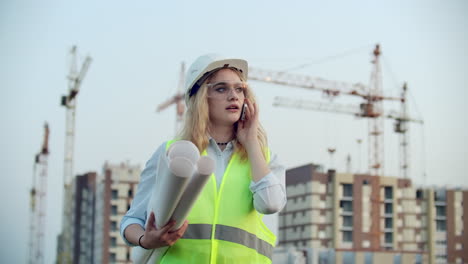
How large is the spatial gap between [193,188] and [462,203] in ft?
418

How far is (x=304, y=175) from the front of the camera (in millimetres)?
119312

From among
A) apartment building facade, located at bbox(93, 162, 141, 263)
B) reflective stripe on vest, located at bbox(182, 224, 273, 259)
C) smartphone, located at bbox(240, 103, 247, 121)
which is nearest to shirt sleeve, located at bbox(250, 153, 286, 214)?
reflective stripe on vest, located at bbox(182, 224, 273, 259)

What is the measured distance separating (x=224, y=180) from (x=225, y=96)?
39 centimetres

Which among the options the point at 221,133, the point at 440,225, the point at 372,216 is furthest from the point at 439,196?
the point at 221,133

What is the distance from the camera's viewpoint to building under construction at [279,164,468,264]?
118 meters

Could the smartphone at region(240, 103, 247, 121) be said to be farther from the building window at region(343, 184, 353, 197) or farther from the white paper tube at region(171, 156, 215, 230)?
the building window at region(343, 184, 353, 197)

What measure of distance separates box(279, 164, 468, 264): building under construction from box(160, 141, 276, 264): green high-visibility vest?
108327 millimetres

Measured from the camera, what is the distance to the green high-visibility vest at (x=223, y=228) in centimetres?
339

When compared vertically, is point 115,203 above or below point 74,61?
below

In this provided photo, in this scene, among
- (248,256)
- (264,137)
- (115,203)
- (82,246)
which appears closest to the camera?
(248,256)

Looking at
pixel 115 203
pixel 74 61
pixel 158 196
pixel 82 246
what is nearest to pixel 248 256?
pixel 158 196

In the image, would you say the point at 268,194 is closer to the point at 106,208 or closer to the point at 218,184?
the point at 218,184

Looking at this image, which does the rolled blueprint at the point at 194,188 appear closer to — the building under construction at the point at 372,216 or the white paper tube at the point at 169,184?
the white paper tube at the point at 169,184

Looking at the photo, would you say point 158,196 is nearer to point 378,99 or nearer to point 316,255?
point 316,255
